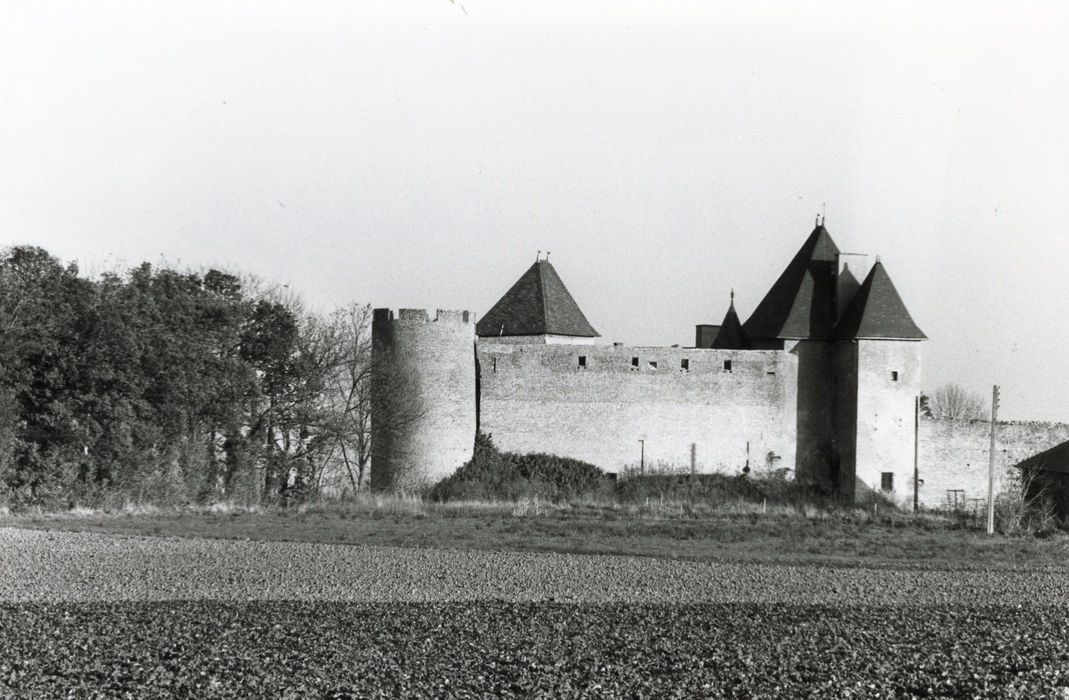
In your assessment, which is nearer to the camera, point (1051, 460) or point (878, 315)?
point (878, 315)

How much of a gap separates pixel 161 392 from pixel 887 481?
17.4 metres

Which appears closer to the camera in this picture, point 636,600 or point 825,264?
point 636,600

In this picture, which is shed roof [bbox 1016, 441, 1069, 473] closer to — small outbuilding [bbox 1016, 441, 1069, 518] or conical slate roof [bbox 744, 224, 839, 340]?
→ small outbuilding [bbox 1016, 441, 1069, 518]

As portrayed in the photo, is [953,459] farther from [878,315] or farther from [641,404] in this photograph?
[641,404]

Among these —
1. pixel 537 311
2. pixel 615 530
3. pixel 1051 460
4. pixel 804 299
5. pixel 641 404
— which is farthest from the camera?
pixel 537 311

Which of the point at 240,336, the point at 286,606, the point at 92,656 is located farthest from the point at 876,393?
the point at 92,656

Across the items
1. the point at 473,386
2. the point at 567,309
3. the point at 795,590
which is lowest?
the point at 795,590

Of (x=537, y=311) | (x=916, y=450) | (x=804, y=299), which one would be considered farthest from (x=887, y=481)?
(x=537, y=311)

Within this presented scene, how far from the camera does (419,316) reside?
101 ft

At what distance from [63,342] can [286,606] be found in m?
14.5

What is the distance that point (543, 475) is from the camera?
31.3 metres

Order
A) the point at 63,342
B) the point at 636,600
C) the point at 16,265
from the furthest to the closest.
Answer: the point at 16,265, the point at 63,342, the point at 636,600

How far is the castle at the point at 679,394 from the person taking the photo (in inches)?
1212

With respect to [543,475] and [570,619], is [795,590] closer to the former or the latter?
[570,619]
